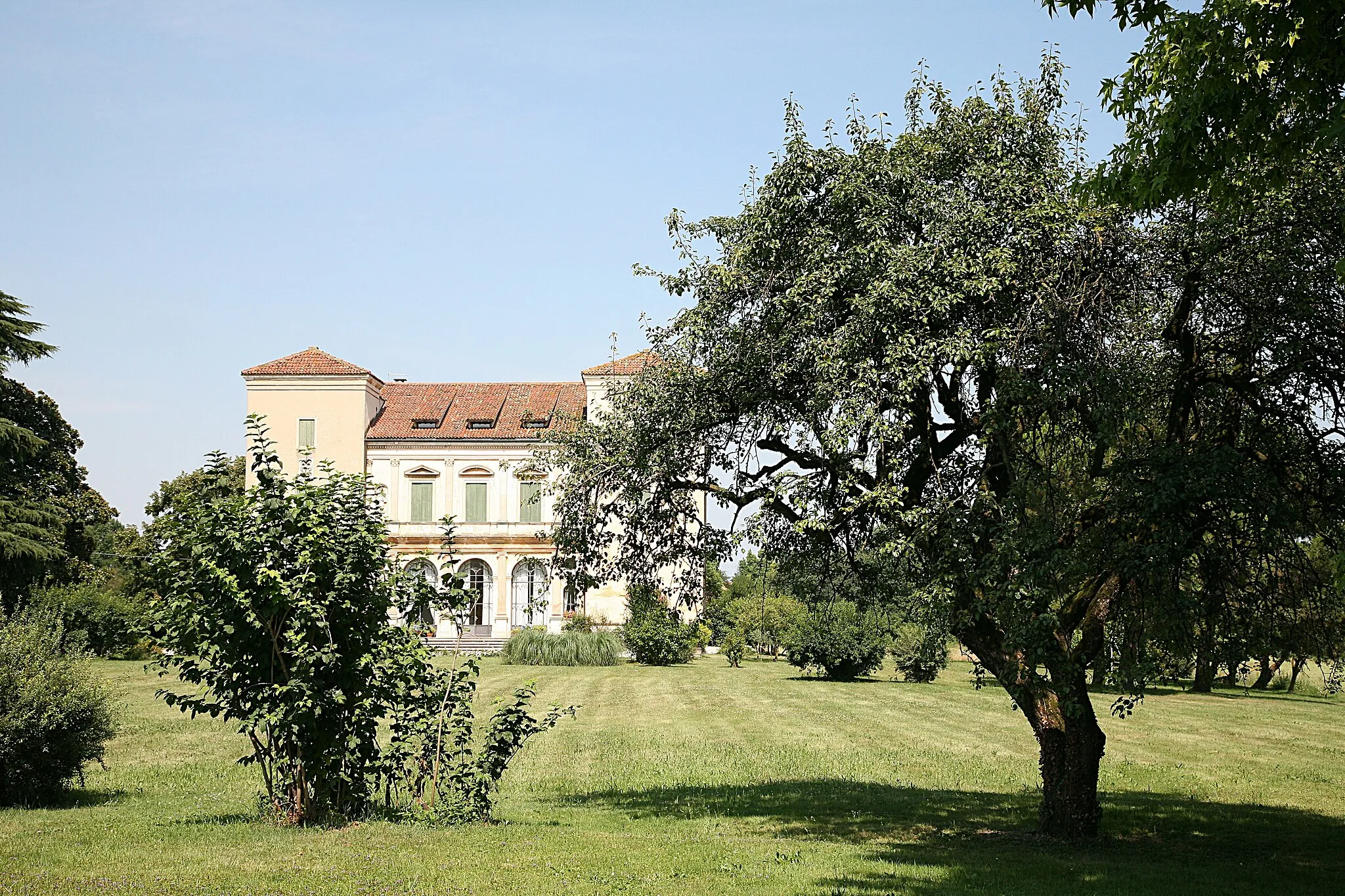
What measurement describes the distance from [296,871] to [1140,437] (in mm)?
8633

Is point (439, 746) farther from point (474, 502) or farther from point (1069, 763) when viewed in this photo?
point (474, 502)

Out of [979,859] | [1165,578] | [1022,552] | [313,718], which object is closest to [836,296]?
[1022,552]

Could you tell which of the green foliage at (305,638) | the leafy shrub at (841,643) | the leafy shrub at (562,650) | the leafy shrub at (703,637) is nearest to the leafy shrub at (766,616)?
the leafy shrub at (703,637)

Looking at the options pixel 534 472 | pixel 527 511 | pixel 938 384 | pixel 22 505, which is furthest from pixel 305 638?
pixel 527 511

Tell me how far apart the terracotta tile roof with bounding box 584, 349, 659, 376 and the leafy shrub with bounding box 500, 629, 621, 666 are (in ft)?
30.9

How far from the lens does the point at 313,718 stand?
9758 mm

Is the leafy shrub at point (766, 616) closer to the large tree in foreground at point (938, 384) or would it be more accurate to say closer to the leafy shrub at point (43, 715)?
the large tree in foreground at point (938, 384)

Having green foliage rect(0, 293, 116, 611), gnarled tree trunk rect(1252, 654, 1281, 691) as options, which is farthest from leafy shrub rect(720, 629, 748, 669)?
green foliage rect(0, 293, 116, 611)

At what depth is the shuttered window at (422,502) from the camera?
5638 centimetres

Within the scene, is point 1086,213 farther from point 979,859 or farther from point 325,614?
point 325,614

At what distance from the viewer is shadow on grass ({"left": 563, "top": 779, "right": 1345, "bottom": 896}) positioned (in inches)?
360

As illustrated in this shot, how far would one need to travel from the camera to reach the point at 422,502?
56438mm

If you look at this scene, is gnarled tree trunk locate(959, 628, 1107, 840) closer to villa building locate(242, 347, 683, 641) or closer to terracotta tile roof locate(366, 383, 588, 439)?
villa building locate(242, 347, 683, 641)

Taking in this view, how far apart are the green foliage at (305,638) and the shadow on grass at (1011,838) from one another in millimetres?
3204
